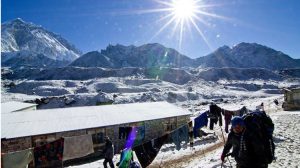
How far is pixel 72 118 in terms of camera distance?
94.1ft

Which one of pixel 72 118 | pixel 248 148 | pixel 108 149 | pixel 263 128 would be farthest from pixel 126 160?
pixel 72 118

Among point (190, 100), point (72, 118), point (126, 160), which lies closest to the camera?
point (126, 160)

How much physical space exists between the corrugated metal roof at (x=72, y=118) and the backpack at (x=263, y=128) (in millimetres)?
20734

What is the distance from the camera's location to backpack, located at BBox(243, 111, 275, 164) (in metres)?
7.35

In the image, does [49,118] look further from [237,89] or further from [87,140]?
[237,89]

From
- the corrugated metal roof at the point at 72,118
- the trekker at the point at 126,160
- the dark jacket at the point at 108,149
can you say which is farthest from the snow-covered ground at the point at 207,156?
the corrugated metal roof at the point at 72,118

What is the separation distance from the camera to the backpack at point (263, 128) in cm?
735

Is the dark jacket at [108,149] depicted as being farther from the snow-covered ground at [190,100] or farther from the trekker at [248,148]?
the trekker at [248,148]

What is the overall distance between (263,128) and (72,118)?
2374 centimetres

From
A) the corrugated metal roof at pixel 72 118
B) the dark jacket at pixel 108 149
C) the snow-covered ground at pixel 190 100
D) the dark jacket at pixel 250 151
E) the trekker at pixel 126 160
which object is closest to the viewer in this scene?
the dark jacket at pixel 250 151

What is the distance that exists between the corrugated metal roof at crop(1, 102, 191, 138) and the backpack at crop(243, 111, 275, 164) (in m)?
20.7

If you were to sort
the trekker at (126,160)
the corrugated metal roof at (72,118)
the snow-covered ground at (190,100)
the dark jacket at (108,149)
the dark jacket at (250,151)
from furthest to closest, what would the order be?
the corrugated metal roof at (72,118)
the snow-covered ground at (190,100)
the dark jacket at (108,149)
the trekker at (126,160)
the dark jacket at (250,151)

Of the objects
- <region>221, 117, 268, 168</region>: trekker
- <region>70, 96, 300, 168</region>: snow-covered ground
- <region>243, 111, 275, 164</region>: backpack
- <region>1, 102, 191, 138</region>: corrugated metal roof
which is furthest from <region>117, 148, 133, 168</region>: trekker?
<region>1, 102, 191, 138</region>: corrugated metal roof

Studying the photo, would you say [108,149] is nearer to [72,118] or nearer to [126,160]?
[126,160]
